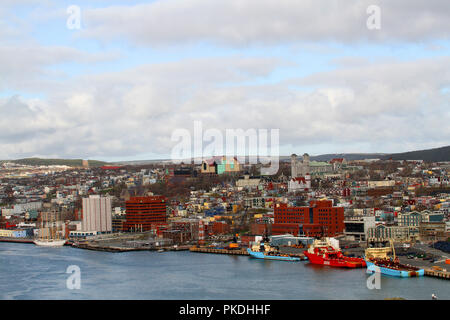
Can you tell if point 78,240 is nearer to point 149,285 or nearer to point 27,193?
point 149,285

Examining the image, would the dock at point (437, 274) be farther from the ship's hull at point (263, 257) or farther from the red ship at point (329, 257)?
the ship's hull at point (263, 257)

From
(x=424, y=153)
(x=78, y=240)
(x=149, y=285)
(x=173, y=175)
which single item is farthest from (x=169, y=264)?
(x=424, y=153)

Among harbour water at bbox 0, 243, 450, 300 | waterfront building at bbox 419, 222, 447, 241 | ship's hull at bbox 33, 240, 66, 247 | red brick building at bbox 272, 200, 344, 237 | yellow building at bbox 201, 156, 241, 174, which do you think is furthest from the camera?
yellow building at bbox 201, 156, 241, 174

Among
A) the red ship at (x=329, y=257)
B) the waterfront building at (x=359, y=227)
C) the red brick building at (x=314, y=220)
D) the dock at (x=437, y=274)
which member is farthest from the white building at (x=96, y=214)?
the dock at (x=437, y=274)

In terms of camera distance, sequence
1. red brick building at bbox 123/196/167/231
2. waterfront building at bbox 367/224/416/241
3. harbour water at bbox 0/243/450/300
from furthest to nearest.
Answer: red brick building at bbox 123/196/167/231, waterfront building at bbox 367/224/416/241, harbour water at bbox 0/243/450/300

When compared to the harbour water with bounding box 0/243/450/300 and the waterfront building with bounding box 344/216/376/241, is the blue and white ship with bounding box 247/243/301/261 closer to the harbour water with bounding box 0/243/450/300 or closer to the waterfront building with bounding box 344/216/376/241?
the harbour water with bounding box 0/243/450/300

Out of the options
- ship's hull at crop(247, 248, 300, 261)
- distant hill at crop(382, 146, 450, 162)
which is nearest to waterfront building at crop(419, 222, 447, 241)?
ship's hull at crop(247, 248, 300, 261)

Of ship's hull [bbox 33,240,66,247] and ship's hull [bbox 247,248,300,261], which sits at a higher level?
ship's hull [bbox 247,248,300,261]
